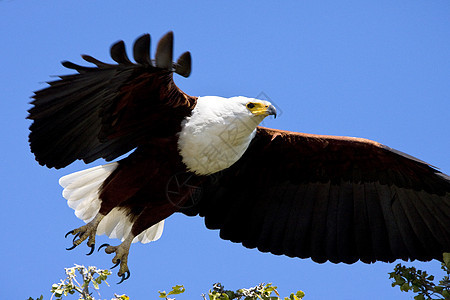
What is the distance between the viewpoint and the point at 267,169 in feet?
21.5

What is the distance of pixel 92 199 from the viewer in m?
6.12

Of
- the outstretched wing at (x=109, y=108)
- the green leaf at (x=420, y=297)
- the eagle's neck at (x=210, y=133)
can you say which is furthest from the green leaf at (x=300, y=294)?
the outstretched wing at (x=109, y=108)

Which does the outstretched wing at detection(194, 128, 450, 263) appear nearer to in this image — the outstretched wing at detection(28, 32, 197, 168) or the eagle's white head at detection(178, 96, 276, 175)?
the eagle's white head at detection(178, 96, 276, 175)

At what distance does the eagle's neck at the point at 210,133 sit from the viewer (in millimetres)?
5547

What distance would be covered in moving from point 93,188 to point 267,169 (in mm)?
1781

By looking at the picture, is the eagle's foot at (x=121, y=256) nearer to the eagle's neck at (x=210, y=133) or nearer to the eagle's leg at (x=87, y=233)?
the eagle's leg at (x=87, y=233)

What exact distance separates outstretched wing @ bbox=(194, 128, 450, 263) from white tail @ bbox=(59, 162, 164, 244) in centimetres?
88

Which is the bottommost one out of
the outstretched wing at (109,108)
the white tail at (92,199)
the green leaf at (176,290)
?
the green leaf at (176,290)

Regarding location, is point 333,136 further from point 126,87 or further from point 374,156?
point 126,87

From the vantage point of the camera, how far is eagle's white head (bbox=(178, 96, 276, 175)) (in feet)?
18.2

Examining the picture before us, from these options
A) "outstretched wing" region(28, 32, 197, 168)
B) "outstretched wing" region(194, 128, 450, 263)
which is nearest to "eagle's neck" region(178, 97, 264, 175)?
"outstretched wing" region(28, 32, 197, 168)

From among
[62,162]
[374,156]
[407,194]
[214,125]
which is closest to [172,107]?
[214,125]

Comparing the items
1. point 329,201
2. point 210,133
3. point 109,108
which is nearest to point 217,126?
point 210,133

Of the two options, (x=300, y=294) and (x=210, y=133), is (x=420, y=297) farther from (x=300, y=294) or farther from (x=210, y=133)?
(x=210, y=133)
